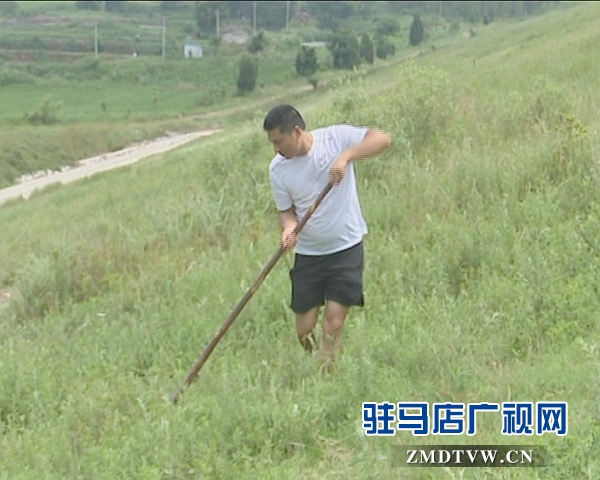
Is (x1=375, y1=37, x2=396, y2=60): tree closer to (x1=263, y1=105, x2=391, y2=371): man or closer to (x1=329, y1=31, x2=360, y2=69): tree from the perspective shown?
(x1=329, y1=31, x2=360, y2=69): tree

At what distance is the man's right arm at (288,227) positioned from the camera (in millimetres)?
4225

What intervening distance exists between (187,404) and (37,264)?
9.96ft

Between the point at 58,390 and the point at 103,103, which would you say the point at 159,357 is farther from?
the point at 103,103

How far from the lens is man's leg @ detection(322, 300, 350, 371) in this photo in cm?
437

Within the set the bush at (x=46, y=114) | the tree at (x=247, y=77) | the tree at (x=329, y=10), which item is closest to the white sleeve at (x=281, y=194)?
the bush at (x=46, y=114)

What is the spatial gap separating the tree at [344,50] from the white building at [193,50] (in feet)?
33.5

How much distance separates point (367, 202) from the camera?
6.52 m

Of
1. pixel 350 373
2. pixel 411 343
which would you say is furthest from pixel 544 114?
pixel 350 373

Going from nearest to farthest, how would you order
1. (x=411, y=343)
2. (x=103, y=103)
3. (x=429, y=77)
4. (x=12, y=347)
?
(x=411, y=343) < (x=12, y=347) < (x=429, y=77) < (x=103, y=103)

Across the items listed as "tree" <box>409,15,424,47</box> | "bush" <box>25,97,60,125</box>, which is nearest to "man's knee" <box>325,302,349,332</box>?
"bush" <box>25,97,60,125</box>

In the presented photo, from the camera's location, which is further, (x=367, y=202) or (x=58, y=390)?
(x=367, y=202)

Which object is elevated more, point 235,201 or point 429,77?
point 429,77

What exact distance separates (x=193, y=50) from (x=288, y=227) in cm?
6281

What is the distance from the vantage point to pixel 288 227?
4328 millimetres
